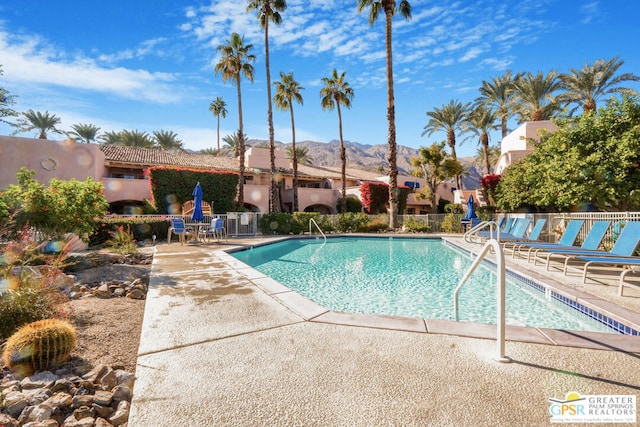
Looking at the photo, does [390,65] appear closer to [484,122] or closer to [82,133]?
[484,122]

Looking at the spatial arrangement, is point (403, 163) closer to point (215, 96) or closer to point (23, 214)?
point (215, 96)

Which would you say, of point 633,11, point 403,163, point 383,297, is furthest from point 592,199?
point 403,163

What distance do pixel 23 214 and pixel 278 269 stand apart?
6526mm

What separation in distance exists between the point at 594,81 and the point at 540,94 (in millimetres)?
3500

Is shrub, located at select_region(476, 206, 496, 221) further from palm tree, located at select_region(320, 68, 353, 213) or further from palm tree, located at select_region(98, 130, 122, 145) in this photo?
palm tree, located at select_region(98, 130, 122, 145)

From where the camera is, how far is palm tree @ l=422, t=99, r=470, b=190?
105 ft

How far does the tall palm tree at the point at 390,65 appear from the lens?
17.8 m

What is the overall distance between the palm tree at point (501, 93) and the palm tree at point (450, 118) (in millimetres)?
2153

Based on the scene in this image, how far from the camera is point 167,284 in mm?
5312

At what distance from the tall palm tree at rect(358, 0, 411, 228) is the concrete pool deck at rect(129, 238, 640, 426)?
15.4 meters

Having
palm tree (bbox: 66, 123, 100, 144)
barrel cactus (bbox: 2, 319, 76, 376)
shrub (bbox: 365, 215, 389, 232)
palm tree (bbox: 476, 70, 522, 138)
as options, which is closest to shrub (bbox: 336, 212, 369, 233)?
shrub (bbox: 365, 215, 389, 232)

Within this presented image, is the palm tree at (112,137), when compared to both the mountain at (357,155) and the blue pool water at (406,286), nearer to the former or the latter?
the blue pool water at (406,286)

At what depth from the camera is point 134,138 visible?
117 feet

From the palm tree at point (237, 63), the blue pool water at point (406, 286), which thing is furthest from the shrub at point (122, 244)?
the palm tree at point (237, 63)
